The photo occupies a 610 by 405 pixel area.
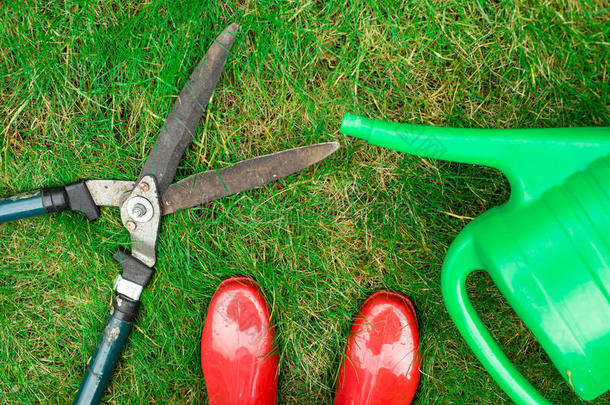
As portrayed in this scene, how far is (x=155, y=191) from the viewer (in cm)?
126

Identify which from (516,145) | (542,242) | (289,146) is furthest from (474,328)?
(289,146)

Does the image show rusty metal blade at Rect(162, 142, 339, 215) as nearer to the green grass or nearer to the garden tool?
the garden tool

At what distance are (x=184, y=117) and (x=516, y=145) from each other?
0.91 m

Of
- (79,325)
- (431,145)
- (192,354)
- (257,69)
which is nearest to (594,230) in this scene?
(431,145)

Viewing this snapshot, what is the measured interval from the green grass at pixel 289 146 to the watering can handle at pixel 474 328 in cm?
37

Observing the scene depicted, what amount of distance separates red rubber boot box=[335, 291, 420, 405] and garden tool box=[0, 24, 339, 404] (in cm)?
56

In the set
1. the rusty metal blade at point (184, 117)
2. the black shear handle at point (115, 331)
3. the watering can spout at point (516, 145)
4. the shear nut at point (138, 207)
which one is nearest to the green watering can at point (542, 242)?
the watering can spout at point (516, 145)

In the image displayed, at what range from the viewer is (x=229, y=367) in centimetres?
144

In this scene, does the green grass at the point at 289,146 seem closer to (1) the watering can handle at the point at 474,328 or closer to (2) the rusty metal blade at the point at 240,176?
(2) the rusty metal blade at the point at 240,176

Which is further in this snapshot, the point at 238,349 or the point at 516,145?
the point at 238,349

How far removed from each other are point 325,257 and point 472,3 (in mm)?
935

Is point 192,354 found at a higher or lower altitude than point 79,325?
lower

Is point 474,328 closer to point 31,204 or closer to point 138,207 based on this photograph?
point 138,207

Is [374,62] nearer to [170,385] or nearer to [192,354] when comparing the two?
[192,354]
